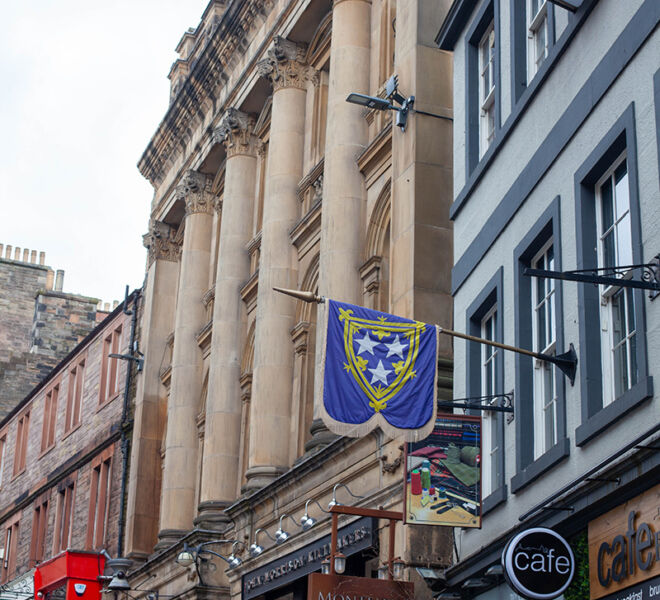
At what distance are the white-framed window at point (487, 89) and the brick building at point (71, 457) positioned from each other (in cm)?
2116

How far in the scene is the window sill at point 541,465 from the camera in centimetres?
1382

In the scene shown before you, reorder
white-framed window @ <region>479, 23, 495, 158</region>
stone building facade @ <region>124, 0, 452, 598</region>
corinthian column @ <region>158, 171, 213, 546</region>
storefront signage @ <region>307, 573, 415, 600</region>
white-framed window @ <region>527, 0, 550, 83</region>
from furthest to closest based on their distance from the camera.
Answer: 1. corinthian column @ <region>158, 171, 213, 546</region>
2. stone building facade @ <region>124, 0, 452, 598</region>
3. white-framed window @ <region>479, 23, 495, 158</region>
4. storefront signage @ <region>307, 573, 415, 600</region>
5. white-framed window @ <region>527, 0, 550, 83</region>

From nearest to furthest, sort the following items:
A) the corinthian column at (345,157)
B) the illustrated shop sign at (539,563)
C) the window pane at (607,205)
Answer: the illustrated shop sign at (539,563)
the window pane at (607,205)
the corinthian column at (345,157)

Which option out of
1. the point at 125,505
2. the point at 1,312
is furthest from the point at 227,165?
the point at 1,312

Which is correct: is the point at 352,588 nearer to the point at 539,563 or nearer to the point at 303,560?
the point at 539,563

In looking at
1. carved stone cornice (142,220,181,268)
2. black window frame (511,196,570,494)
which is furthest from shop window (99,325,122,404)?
black window frame (511,196,570,494)

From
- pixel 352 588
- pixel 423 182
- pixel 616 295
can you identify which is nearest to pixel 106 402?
pixel 423 182

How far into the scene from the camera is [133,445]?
36.7 m

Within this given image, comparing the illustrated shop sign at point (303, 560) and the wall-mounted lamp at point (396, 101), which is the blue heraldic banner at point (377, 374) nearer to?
the illustrated shop sign at point (303, 560)

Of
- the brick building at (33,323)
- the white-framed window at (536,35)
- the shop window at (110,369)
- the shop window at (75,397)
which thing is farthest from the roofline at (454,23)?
the brick building at (33,323)

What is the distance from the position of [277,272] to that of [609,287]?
1478 cm

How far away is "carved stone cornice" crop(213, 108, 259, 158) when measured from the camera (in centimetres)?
3269

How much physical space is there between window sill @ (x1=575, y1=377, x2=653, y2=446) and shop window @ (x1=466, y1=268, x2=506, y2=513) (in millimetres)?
2654

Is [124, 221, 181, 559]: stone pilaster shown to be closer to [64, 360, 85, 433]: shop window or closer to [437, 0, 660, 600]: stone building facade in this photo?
[64, 360, 85, 433]: shop window
